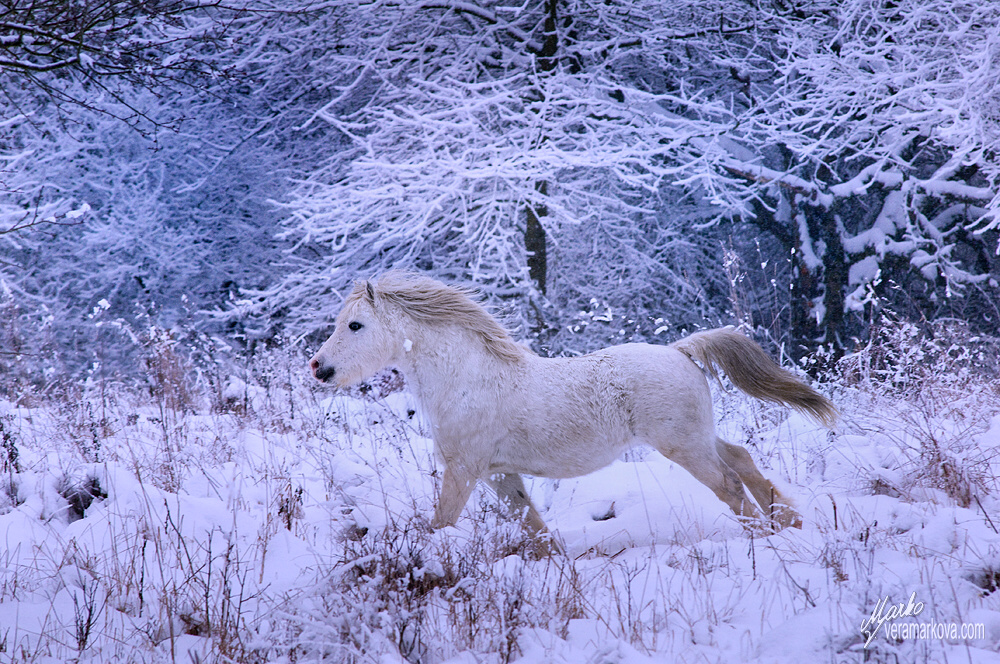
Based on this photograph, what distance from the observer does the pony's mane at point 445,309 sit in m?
4.03

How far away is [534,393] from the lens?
3.82 meters

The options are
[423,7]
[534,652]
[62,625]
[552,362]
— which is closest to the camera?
[534,652]

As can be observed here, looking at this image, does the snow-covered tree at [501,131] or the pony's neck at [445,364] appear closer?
the pony's neck at [445,364]

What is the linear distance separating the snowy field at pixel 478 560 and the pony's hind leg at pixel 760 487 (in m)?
0.11

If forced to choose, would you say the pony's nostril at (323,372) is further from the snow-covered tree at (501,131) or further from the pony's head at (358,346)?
the snow-covered tree at (501,131)

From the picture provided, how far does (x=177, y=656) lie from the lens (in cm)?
249

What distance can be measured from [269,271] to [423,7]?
472cm

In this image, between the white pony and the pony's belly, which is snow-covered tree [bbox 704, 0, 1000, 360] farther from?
the pony's belly

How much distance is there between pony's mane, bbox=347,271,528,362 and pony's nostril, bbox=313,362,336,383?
1.44ft

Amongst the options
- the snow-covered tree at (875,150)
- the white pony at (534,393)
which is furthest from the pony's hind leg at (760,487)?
the snow-covered tree at (875,150)

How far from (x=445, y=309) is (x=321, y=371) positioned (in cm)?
76

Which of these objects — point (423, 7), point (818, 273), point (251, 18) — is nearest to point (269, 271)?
point (251, 18)

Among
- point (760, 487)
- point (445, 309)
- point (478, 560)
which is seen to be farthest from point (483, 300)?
point (478, 560)

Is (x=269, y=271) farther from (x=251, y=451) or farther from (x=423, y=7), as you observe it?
(x=251, y=451)
